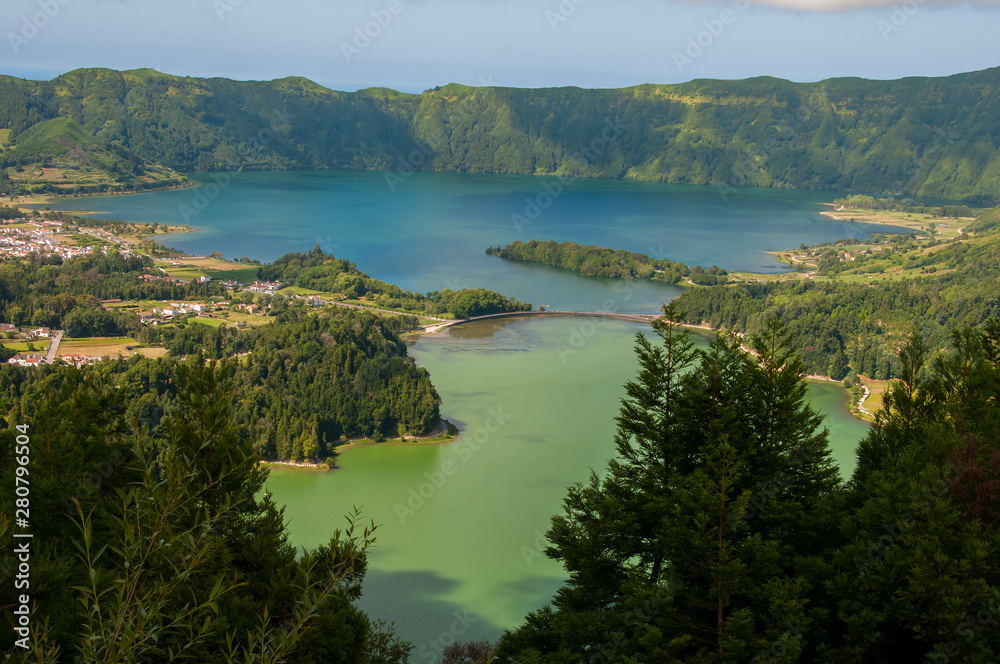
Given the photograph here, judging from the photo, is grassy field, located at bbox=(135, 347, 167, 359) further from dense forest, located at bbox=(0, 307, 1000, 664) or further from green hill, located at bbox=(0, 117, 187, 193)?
green hill, located at bbox=(0, 117, 187, 193)

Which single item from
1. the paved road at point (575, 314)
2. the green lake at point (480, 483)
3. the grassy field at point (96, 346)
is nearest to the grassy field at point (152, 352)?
the grassy field at point (96, 346)

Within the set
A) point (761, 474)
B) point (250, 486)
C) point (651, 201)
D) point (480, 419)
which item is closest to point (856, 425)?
point (480, 419)

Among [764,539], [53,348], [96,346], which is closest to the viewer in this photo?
[764,539]

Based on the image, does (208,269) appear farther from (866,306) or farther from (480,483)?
(866,306)

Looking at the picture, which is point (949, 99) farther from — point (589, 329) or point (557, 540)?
point (557, 540)

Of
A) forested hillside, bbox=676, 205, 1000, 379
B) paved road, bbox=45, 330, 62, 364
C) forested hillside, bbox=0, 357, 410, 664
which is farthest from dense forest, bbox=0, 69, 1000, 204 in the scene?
forested hillside, bbox=0, 357, 410, 664

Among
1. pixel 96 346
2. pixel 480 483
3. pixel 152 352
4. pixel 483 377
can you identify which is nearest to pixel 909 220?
pixel 483 377
